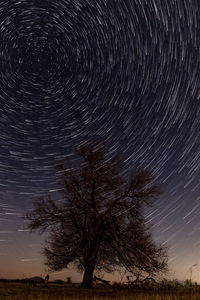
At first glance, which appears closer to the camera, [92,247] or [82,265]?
[92,247]

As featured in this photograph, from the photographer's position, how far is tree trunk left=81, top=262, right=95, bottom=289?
22391mm

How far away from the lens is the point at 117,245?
2286 cm

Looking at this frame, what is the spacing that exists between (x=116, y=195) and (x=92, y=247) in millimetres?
2836

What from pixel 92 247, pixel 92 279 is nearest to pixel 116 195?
pixel 92 247

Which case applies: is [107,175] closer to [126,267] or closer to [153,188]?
[153,188]

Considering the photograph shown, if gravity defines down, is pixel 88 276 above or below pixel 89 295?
above

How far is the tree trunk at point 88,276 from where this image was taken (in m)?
22.4

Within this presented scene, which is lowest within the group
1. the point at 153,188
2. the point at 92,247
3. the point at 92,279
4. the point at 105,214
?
the point at 92,279

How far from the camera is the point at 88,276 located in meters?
22.5

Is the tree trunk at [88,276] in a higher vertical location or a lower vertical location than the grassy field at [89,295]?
higher

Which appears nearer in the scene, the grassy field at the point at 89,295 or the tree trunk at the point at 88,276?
the grassy field at the point at 89,295

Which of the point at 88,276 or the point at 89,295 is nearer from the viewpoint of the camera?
the point at 89,295

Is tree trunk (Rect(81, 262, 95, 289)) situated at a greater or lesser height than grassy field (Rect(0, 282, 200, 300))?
greater

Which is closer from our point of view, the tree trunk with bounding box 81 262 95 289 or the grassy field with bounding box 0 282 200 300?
the grassy field with bounding box 0 282 200 300
